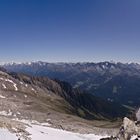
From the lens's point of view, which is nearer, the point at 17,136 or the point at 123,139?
the point at 123,139

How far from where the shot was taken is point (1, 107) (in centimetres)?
13238

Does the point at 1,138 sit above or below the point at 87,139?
above

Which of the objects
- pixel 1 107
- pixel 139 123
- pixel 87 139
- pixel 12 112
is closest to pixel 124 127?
pixel 139 123

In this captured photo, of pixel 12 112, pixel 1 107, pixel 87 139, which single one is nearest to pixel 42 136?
pixel 87 139

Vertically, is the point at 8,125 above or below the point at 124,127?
below

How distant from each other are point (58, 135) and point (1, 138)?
1781 cm

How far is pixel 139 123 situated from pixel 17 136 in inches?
762

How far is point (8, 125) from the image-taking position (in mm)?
49750

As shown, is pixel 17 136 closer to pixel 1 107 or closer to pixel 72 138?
pixel 72 138

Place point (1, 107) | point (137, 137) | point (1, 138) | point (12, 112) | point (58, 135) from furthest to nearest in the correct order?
point (1, 107), point (12, 112), point (58, 135), point (1, 138), point (137, 137)

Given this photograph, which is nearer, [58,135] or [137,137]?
[137,137]

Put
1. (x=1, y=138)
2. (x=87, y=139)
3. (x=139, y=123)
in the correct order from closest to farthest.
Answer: (x=139, y=123), (x=1, y=138), (x=87, y=139)

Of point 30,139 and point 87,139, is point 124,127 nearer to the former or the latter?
point 30,139

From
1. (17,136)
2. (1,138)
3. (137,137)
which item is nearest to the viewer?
(137,137)
